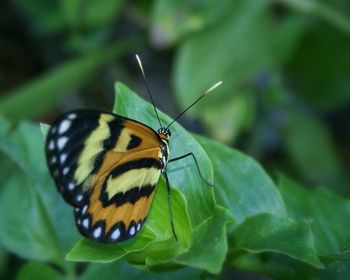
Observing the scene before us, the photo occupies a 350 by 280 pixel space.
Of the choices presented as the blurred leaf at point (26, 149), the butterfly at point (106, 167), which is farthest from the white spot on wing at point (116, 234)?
the blurred leaf at point (26, 149)

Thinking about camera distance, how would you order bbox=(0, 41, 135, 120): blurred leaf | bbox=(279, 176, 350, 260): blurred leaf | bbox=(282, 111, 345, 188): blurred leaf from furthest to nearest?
bbox=(282, 111, 345, 188): blurred leaf < bbox=(0, 41, 135, 120): blurred leaf < bbox=(279, 176, 350, 260): blurred leaf

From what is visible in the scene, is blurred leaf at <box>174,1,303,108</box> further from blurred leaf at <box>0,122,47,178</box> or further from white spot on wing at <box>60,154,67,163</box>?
white spot on wing at <box>60,154,67,163</box>

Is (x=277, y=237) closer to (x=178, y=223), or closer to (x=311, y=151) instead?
(x=178, y=223)

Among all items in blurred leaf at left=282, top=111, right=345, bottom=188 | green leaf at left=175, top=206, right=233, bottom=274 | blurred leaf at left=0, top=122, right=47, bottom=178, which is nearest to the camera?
green leaf at left=175, top=206, right=233, bottom=274

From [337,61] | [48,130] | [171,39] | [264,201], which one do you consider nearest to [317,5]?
[337,61]

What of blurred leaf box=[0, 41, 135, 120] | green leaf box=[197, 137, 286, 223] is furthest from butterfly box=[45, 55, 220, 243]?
blurred leaf box=[0, 41, 135, 120]

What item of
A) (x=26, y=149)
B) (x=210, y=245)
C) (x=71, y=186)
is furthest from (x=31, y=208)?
(x=210, y=245)

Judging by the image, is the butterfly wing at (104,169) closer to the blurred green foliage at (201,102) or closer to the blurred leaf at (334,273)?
the blurred green foliage at (201,102)

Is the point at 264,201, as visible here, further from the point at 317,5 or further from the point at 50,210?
the point at 317,5
